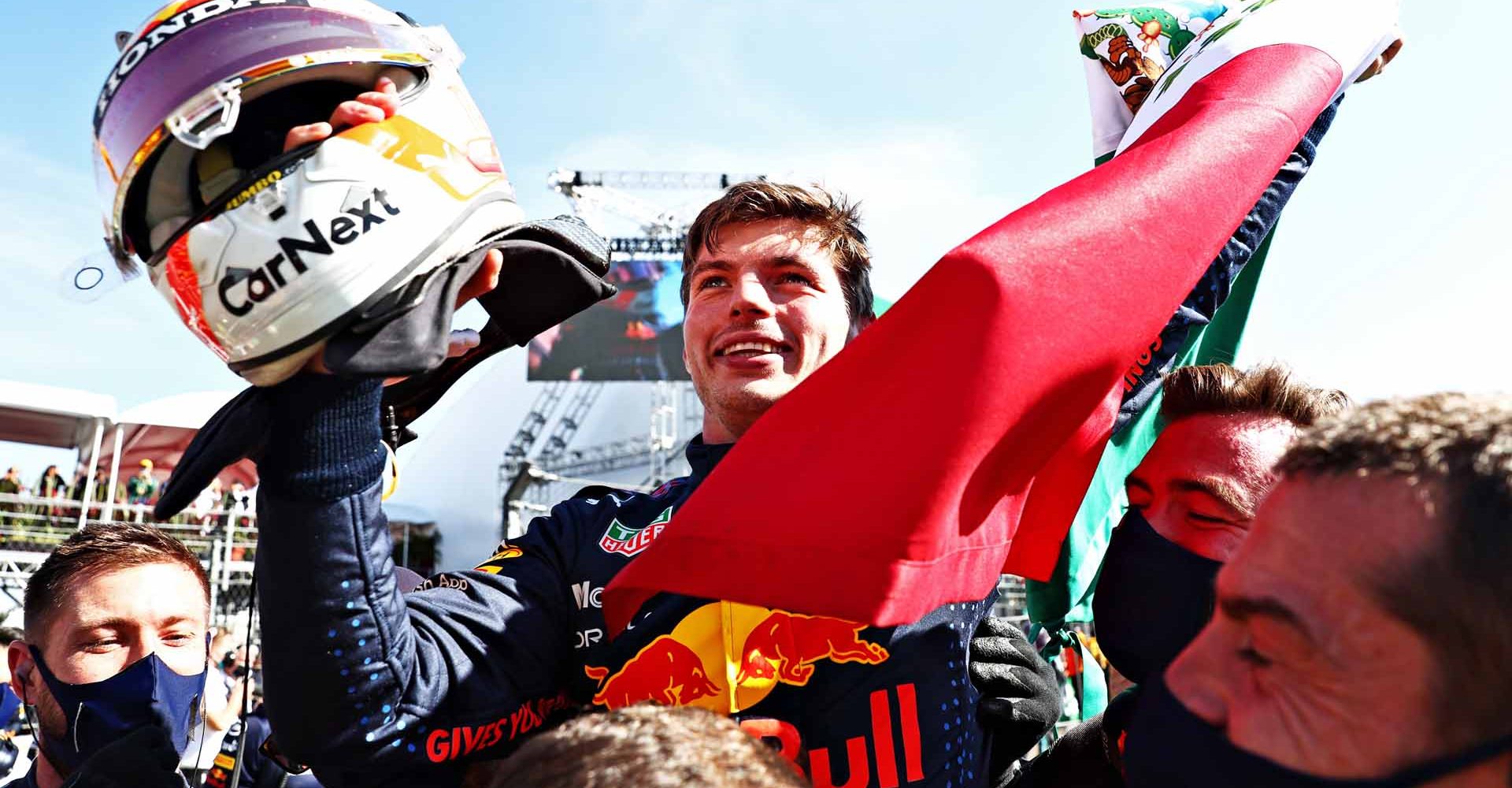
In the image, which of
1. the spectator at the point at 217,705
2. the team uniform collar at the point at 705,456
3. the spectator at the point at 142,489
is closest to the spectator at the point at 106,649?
the spectator at the point at 217,705

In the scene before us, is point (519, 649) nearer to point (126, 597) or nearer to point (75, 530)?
point (126, 597)

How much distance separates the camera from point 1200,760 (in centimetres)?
119

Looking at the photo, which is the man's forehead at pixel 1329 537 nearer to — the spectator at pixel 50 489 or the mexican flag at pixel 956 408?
the mexican flag at pixel 956 408

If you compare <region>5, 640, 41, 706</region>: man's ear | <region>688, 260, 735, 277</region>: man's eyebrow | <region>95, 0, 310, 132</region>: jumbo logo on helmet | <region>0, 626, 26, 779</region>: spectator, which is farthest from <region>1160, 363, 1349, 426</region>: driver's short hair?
<region>0, 626, 26, 779</region>: spectator

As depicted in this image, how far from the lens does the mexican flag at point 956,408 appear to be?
1527mm

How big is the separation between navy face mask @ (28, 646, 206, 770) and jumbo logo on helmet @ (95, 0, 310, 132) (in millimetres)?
1623

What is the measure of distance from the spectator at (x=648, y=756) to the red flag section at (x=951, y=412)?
14.3 inches

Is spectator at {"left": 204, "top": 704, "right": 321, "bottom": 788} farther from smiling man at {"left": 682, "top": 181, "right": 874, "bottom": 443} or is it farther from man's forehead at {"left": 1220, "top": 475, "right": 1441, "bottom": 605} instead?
man's forehead at {"left": 1220, "top": 475, "right": 1441, "bottom": 605}

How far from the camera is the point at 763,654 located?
1965 mm

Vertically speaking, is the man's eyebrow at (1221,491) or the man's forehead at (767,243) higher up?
the man's forehead at (767,243)

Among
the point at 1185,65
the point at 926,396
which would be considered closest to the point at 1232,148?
the point at 1185,65

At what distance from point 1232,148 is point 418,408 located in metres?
1.49

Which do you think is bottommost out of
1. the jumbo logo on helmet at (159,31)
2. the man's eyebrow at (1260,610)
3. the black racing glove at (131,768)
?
the man's eyebrow at (1260,610)

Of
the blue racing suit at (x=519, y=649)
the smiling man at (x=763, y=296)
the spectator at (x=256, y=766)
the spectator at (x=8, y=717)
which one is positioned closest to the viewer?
the blue racing suit at (x=519, y=649)
